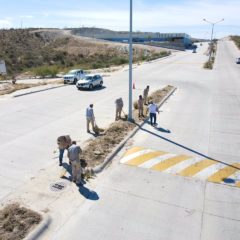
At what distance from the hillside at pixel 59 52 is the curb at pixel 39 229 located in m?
47.3

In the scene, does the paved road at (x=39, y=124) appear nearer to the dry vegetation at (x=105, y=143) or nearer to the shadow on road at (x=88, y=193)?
the dry vegetation at (x=105, y=143)

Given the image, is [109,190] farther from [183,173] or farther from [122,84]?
[122,84]

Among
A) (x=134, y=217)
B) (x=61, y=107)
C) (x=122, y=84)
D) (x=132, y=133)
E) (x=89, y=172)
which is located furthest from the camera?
(x=122, y=84)

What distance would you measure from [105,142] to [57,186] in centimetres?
382

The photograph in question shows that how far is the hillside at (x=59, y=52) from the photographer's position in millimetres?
61681

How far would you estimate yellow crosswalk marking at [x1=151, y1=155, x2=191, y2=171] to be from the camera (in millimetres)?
10725

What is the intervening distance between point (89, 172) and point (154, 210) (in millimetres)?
2863

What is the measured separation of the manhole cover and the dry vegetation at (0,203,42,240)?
1.34 m

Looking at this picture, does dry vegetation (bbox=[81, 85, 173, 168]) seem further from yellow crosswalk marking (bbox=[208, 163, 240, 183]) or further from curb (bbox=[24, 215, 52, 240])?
yellow crosswalk marking (bbox=[208, 163, 240, 183])

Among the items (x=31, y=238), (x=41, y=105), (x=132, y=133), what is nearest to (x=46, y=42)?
(x=41, y=105)

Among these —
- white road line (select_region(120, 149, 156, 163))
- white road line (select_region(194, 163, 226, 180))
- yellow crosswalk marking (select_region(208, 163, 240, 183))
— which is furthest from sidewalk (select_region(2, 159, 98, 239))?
yellow crosswalk marking (select_region(208, 163, 240, 183))

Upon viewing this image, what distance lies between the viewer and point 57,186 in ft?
30.5

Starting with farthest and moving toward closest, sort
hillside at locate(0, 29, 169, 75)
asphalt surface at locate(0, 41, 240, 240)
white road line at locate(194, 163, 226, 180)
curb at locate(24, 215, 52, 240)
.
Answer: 1. hillside at locate(0, 29, 169, 75)
2. white road line at locate(194, 163, 226, 180)
3. asphalt surface at locate(0, 41, 240, 240)
4. curb at locate(24, 215, 52, 240)

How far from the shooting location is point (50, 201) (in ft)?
27.7
